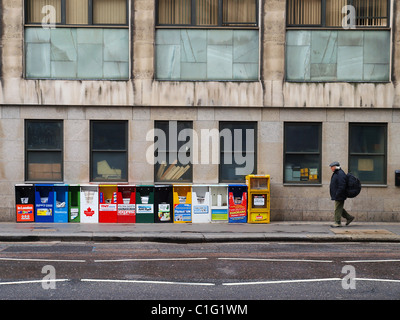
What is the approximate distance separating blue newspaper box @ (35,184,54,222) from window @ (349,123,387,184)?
30.0 feet

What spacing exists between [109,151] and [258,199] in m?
4.78

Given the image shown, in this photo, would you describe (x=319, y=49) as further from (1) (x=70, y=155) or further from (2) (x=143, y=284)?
(2) (x=143, y=284)


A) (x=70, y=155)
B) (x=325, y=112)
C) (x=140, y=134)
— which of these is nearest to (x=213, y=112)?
(x=140, y=134)

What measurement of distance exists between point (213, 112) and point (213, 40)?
223cm

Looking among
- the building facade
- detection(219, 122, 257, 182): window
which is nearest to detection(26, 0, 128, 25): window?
the building facade

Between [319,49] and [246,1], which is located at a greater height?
[246,1]

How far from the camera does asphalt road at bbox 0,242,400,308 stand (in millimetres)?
7191

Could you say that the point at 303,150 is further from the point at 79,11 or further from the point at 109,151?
the point at 79,11

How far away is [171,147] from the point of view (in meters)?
15.7

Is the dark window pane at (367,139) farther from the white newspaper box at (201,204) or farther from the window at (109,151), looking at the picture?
the window at (109,151)

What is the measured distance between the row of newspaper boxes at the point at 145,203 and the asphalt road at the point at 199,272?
9.50ft

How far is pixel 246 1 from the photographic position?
15.9 meters
